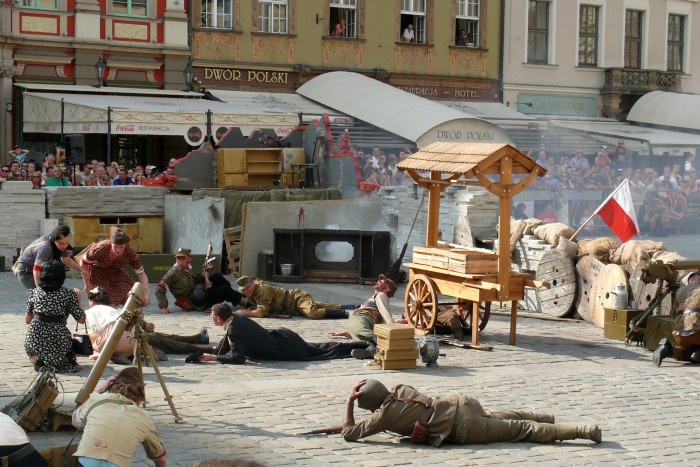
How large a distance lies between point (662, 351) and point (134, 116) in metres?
A: 14.9

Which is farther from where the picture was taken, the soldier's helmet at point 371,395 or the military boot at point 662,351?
the military boot at point 662,351

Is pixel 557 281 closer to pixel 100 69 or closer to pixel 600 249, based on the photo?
pixel 600 249

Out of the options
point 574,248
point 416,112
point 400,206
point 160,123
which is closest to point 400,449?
point 574,248

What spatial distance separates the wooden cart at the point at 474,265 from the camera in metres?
14.0

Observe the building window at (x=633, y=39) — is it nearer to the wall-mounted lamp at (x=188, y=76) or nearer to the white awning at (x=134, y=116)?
the wall-mounted lamp at (x=188, y=76)

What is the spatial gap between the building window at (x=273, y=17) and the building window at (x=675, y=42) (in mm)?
14438

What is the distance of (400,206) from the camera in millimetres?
21406

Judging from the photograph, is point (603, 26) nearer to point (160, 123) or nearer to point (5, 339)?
point (160, 123)

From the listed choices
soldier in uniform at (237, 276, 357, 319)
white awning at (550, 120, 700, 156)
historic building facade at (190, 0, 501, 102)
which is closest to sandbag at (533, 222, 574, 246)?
soldier in uniform at (237, 276, 357, 319)

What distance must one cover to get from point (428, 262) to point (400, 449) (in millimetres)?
5667

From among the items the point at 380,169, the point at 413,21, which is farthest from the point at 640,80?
the point at 380,169

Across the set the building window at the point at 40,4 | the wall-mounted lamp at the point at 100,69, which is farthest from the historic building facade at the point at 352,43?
the building window at the point at 40,4

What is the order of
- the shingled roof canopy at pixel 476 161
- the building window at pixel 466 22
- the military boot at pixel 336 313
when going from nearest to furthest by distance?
the shingled roof canopy at pixel 476 161 < the military boot at pixel 336 313 < the building window at pixel 466 22

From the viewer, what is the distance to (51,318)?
452 inches
